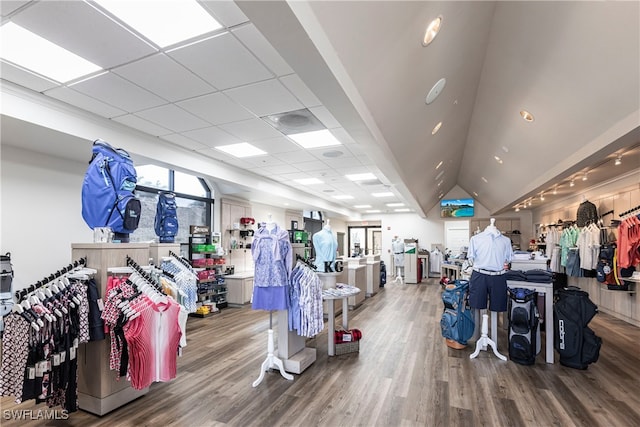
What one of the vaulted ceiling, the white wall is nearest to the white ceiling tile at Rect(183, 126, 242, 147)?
the vaulted ceiling

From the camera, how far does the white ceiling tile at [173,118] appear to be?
3.76 meters

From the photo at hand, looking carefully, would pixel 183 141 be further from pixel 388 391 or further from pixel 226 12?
pixel 388 391

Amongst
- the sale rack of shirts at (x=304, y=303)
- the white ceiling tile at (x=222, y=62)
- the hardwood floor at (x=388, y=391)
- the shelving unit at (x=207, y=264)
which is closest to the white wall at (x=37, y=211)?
the hardwood floor at (x=388, y=391)

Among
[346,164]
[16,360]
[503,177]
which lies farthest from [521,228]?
[16,360]

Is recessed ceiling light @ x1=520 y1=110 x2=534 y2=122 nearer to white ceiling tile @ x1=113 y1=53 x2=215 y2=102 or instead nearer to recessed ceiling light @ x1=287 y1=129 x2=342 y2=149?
recessed ceiling light @ x1=287 y1=129 x2=342 y2=149

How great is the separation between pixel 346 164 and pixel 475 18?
11.6 ft

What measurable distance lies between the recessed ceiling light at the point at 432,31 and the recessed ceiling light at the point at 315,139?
1983 millimetres

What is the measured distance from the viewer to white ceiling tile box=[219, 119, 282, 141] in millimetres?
4230

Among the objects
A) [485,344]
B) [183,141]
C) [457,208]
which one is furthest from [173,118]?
[457,208]

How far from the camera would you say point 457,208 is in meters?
12.5

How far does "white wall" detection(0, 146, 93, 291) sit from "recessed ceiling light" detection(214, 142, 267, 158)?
2.04m

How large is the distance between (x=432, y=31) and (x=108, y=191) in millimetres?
3046

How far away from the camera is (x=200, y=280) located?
6422 mm

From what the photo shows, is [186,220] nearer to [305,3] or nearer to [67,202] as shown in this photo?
[67,202]
